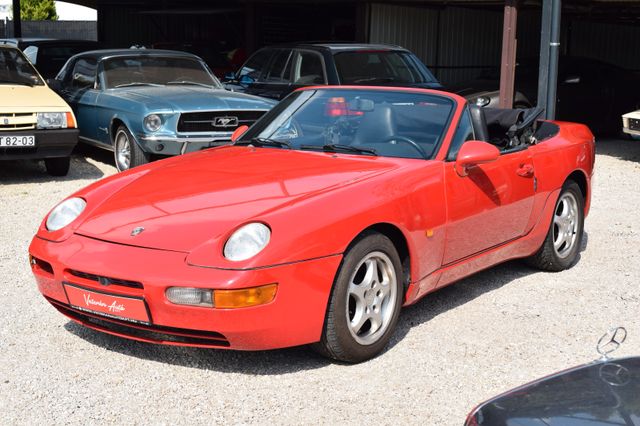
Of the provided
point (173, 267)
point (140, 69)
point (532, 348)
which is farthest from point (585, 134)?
point (140, 69)

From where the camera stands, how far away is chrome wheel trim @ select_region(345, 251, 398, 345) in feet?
13.7

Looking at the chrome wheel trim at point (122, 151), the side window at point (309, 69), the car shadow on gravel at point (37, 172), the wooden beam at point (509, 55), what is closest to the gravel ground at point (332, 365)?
the chrome wheel trim at point (122, 151)

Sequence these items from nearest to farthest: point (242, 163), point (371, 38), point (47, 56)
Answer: point (242, 163), point (47, 56), point (371, 38)

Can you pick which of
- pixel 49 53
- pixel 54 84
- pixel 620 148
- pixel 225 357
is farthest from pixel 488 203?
pixel 49 53

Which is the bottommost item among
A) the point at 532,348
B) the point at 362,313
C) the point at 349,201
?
the point at 532,348

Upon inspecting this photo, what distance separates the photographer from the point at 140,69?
34.4 ft

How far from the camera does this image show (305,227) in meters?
3.91

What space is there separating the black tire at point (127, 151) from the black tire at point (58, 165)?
0.53 m

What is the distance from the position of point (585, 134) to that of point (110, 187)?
11.3ft

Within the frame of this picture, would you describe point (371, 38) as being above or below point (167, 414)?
above

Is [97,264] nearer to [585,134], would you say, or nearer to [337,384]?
[337,384]

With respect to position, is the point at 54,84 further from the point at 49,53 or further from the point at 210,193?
the point at 210,193

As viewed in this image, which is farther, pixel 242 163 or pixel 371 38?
pixel 371 38

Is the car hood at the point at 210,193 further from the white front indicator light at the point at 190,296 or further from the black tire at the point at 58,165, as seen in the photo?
the black tire at the point at 58,165
